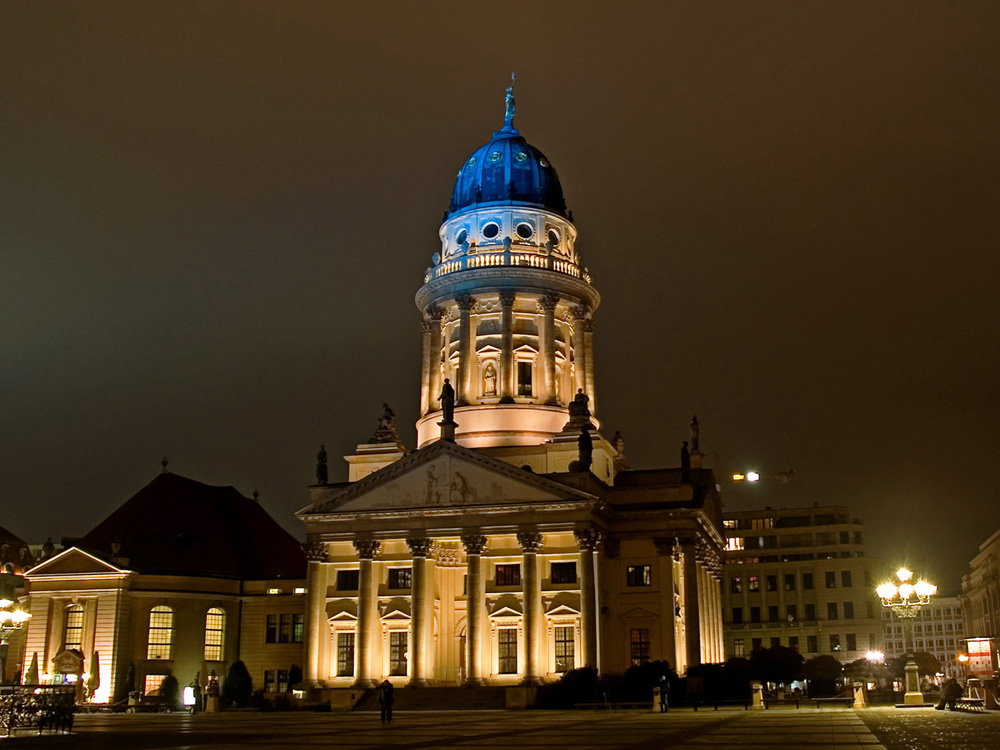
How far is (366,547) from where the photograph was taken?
67.6 m

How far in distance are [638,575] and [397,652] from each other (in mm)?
14287

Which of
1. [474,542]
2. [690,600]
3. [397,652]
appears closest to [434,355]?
[474,542]

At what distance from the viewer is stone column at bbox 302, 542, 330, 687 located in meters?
67.8

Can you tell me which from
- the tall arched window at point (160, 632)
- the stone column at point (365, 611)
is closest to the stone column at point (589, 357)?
the stone column at point (365, 611)

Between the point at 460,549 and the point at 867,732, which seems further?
the point at 460,549

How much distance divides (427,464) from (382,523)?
13.7ft

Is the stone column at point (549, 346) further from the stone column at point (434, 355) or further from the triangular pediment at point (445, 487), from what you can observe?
the triangular pediment at point (445, 487)

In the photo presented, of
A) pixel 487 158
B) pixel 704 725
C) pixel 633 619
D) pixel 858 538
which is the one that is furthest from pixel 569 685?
pixel 858 538

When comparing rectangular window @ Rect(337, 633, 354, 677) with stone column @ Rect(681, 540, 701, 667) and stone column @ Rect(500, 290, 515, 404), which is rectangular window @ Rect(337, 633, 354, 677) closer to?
stone column @ Rect(500, 290, 515, 404)

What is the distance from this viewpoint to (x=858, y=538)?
406 feet

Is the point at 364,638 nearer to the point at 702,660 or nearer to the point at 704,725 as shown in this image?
the point at 702,660

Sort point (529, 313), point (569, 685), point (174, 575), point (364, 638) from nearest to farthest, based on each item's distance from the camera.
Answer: point (569, 685) < point (364, 638) < point (174, 575) < point (529, 313)

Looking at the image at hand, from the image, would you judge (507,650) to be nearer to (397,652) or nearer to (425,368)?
(397,652)

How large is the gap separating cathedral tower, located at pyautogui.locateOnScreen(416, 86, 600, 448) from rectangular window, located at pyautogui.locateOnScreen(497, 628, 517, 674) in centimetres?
1232
